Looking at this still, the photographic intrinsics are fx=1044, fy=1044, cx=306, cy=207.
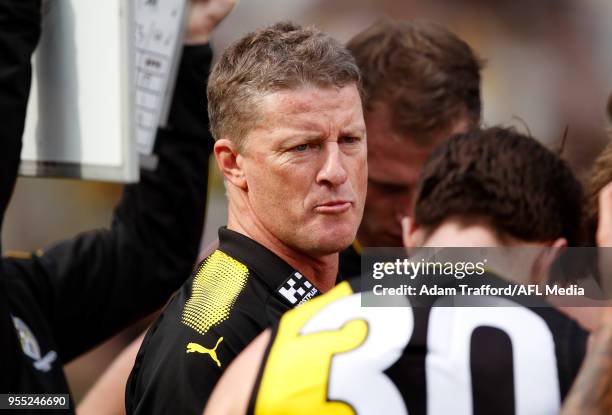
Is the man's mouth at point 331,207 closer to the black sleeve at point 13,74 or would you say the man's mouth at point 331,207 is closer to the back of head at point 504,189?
the back of head at point 504,189

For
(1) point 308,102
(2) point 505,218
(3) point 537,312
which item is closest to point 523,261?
(2) point 505,218

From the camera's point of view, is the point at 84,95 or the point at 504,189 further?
the point at 84,95

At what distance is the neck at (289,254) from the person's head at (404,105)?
1.20 metres

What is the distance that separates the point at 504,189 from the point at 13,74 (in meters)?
1.37

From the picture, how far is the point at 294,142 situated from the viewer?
7.61 ft

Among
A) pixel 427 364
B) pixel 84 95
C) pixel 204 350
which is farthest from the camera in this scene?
pixel 84 95

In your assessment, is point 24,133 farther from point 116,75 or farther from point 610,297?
point 610,297

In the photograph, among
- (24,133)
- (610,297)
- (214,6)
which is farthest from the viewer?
(214,6)

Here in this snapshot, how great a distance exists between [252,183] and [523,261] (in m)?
0.63

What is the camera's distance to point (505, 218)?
7.48ft

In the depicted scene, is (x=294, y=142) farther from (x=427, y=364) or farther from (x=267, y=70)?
(x=427, y=364)

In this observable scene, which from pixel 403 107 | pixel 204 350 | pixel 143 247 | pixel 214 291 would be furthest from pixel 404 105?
pixel 204 350

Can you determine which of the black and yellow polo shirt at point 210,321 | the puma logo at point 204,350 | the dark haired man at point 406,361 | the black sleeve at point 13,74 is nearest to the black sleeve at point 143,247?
the black sleeve at point 13,74

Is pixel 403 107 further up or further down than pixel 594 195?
further down
